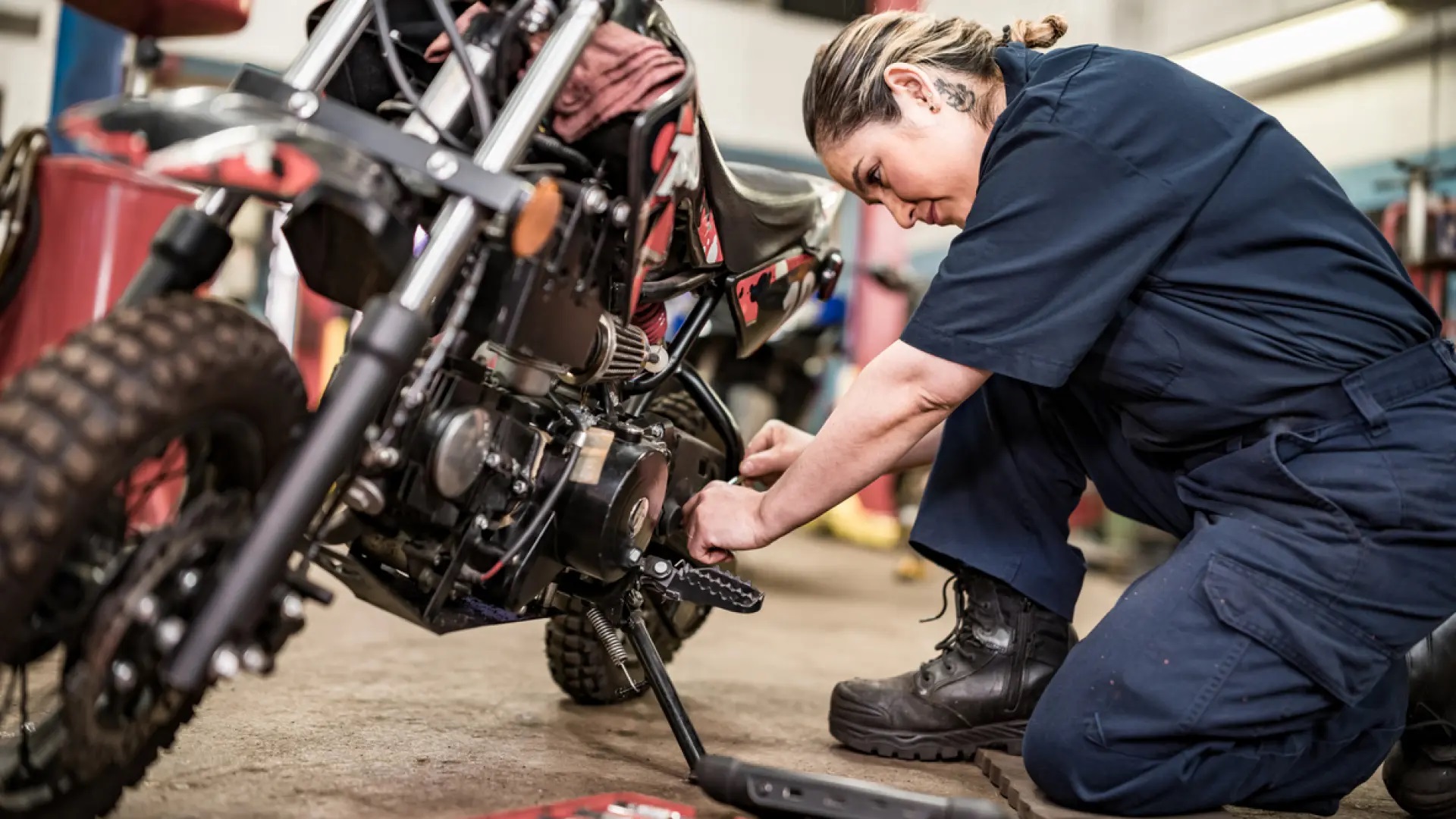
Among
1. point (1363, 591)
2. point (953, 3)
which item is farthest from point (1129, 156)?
point (953, 3)

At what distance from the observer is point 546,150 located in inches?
46.1

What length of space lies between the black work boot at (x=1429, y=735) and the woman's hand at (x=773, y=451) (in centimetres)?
81

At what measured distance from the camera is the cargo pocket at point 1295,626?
4.11 feet

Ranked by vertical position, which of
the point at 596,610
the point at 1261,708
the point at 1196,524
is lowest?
the point at 596,610

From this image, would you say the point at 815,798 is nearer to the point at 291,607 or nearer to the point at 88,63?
the point at 291,607

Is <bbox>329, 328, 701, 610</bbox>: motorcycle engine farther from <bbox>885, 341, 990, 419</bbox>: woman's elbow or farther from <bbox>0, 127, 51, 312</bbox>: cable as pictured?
<bbox>0, 127, 51, 312</bbox>: cable

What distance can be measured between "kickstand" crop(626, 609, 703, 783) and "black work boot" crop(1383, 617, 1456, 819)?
2.86ft

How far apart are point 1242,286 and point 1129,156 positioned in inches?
8.0

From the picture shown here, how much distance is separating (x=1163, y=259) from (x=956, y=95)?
321 mm

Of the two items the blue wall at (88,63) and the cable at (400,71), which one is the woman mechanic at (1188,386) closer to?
the cable at (400,71)

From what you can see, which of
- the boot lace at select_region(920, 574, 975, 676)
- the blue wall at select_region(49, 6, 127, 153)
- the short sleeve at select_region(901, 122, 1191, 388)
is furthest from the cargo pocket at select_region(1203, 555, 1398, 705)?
the blue wall at select_region(49, 6, 127, 153)

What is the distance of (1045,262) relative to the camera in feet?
4.12

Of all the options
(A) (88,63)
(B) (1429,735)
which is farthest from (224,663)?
(A) (88,63)

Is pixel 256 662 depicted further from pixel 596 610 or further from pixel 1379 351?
pixel 1379 351
